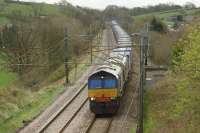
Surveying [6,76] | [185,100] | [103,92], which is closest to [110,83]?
[103,92]

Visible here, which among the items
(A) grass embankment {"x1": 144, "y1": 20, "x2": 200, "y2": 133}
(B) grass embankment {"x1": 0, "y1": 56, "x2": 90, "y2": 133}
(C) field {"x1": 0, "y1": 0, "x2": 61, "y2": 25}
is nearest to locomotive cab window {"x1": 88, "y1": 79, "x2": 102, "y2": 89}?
(A) grass embankment {"x1": 144, "y1": 20, "x2": 200, "y2": 133}

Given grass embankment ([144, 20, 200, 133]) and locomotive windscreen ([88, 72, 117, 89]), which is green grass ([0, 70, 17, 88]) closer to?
locomotive windscreen ([88, 72, 117, 89])

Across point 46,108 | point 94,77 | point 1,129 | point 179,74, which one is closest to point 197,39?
point 179,74

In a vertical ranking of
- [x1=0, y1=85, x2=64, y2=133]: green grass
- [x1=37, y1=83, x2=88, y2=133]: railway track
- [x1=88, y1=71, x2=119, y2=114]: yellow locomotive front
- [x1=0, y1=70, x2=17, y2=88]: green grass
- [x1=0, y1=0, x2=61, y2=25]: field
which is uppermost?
[x1=0, y1=0, x2=61, y2=25]: field

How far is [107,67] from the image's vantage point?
109 feet

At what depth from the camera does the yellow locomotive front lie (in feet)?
102

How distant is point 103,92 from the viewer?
3120 cm

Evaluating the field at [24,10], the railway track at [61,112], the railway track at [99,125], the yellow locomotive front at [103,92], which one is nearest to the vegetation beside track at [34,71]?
the railway track at [61,112]

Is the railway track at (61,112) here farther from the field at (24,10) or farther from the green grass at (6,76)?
the field at (24,10)

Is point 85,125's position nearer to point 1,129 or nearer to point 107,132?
point 107,132

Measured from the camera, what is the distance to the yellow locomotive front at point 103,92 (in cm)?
3116

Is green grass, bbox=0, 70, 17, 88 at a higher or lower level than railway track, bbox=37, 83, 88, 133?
lower

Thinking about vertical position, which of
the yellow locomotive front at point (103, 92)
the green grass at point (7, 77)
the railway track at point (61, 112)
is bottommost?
the green grass at point (7, 77)

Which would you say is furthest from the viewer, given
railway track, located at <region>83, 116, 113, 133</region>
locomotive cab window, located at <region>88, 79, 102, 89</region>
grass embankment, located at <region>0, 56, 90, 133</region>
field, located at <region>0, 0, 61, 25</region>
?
field, located at <region>0, 0, 61, 25</region>
